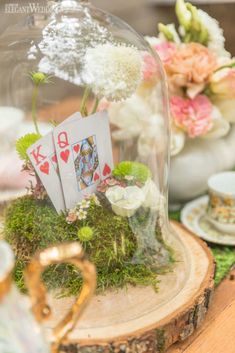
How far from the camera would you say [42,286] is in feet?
1.69

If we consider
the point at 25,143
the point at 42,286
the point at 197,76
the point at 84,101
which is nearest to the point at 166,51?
the point at 197,76

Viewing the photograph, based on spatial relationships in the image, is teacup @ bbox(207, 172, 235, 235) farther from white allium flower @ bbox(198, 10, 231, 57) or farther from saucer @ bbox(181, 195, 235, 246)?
white allium flower @ bbox(198, 10, 231, 57)

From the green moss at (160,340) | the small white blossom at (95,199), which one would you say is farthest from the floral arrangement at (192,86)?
the green moss at (160,340)

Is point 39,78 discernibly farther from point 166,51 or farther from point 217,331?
point 217,331

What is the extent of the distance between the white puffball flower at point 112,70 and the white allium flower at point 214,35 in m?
0.30

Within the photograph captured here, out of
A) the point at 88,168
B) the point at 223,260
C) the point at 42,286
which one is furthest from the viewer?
the point at 223,260

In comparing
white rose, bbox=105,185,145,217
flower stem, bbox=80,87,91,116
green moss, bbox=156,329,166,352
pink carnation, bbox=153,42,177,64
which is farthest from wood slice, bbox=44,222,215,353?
pink carnation, bbox=153,42,177,64

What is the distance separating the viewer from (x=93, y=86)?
830 millimetres

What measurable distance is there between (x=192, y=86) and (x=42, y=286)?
24.8 inches

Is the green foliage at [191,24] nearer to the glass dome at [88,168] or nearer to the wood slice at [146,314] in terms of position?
the glass dome at [88,168]

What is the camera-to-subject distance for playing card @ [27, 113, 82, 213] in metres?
0.78

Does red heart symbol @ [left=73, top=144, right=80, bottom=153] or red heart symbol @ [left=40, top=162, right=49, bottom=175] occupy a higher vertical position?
red heart symbol @ [left=73, top=144, right=80, bottom=153]

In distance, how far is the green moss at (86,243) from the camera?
0.79m

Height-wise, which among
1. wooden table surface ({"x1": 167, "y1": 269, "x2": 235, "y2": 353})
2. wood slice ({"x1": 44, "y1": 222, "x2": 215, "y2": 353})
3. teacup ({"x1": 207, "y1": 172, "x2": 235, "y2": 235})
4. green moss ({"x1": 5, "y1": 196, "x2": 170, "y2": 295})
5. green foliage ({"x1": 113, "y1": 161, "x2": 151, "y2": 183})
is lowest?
wooden table surface ({"x1": 167, "y1": 269, "x2": 235, "y2": 353})
